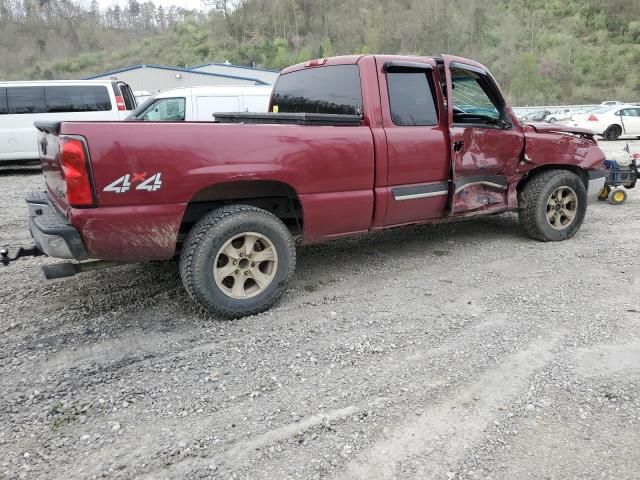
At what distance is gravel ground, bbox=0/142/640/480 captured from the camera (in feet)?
7.39

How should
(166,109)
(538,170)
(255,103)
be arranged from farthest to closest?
(255,103), (166,109), (538,170)

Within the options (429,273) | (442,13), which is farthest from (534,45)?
(429,273)

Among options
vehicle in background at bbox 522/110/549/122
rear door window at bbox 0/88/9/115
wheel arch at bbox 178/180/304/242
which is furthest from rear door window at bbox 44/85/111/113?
vehicle in background at bbox 522/110/549/122

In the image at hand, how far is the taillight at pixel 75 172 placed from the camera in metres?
3.01

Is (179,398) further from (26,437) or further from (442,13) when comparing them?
(442,13)

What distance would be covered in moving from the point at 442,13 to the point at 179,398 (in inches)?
3163

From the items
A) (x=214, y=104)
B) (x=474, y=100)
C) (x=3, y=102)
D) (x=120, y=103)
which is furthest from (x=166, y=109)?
(x=474, y=100)

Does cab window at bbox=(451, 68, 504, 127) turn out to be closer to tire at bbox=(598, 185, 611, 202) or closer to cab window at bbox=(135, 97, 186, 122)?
tire at bbox=(598, 185, 611, 202)

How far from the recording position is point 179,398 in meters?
2.70

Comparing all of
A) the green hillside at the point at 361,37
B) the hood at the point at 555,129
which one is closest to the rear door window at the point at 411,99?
the hood at the point at 555,129

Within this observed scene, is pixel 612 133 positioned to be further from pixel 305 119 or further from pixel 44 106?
pixel 305 119

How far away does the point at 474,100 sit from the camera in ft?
16.2

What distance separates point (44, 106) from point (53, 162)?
10312mm

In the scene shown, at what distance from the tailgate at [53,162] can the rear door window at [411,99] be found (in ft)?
8.22
